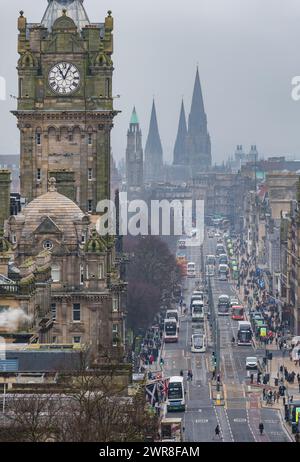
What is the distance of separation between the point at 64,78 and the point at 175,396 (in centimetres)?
2325

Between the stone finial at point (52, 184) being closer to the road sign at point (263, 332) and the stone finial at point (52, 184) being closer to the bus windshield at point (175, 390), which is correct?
the bus windshield at point (175, 390)

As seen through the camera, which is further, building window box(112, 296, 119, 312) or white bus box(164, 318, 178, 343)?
white bus box(164, 318, 178, 343)

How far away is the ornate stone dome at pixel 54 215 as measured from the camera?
120 m

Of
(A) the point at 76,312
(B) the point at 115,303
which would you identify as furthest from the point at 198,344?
(A) the point at 76,312

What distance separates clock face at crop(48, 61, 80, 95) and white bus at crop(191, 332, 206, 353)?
54.0 metres

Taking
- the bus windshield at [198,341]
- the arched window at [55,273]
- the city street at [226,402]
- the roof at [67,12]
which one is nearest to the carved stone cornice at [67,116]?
the roof at [67,12]

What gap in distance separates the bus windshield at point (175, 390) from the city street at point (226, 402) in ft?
3.99

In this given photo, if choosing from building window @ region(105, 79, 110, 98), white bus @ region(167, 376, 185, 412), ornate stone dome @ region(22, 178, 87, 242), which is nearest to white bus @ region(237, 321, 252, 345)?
white bus @ region(167, 376, 185, 412)

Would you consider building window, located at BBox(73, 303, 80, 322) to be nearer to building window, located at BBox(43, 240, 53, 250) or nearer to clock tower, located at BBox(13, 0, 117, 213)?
building window, located at BBox(43, 240, 53, 250)

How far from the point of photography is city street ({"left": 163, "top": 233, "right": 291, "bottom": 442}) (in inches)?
4963

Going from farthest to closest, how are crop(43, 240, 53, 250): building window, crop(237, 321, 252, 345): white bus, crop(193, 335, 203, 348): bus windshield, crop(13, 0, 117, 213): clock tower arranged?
1. crop(237, 321, 252, 345): white bus
2. crop(193, 335, 203, 348): bus windshield
3. crop(13, 0, 117, 213): clock tower
4. crop(43, 240, 53, 250): building window

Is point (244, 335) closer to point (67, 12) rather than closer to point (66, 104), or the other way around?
point (67, 12)

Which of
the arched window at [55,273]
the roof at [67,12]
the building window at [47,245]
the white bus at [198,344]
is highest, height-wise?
the roof at [67,12]

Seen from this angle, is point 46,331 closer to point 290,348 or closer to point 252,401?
point 252,401
